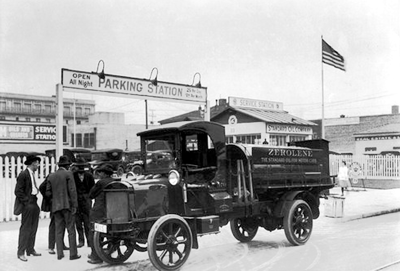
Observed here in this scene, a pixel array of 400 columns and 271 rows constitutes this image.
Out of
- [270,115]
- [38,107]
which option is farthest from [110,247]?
[38,107]

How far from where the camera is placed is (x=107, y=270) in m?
7.26

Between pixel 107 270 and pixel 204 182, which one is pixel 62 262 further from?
pixel 204 182

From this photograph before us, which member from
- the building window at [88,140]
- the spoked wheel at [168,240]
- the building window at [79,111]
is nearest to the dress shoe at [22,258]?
the spoked wheel at [168,240]

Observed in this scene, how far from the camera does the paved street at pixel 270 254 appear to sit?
734 cm

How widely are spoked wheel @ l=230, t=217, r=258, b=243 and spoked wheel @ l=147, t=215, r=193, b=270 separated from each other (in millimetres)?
2374

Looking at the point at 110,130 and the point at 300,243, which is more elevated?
the point at 110,130

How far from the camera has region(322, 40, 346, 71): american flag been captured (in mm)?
21719

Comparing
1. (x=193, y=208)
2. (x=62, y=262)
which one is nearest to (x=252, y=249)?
(x=193, y=208)

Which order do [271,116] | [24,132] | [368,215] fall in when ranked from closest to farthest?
[368,215], [271,116], [24,132]

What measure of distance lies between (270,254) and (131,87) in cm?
621

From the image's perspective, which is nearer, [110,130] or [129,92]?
[129,92]

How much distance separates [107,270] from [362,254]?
13.7 ft

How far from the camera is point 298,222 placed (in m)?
9.23

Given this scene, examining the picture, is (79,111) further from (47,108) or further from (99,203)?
(99,203)
